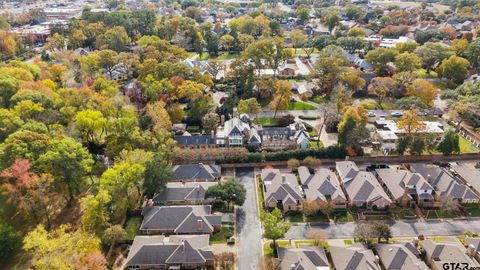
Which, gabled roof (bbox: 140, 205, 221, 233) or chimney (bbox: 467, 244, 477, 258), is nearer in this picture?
chimney (bbox: 467, 244, 477, 258)

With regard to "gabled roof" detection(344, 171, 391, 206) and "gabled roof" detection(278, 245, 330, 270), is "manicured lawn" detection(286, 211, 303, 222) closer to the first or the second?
"gabled roof" detection(278, 245, 330, 270)

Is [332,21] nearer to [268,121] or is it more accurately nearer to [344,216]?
[268,121]

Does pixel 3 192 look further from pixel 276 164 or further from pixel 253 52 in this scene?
pixel 253 52

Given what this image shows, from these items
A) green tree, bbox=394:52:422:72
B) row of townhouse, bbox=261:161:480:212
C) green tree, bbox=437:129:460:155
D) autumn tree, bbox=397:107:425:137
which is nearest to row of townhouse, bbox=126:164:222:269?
row of townhouse, bbox=261:161:480:212

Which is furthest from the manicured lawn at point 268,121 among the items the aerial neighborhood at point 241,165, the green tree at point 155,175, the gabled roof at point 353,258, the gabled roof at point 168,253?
the gabled roof at point 168,253

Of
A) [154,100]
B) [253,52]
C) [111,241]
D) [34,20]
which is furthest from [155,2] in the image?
[111,241]

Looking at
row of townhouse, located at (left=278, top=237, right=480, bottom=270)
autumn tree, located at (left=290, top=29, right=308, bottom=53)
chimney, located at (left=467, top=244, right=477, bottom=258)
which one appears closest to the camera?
row of townhouse, located at (left=278, top=237, right=480, bottom=270)
